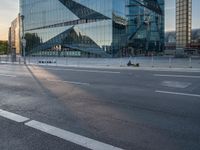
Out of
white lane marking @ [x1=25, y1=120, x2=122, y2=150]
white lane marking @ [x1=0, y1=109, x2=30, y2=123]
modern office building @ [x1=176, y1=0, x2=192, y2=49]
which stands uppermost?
modern office building @ [x1=176, y1=0, x2=192, y2=49]

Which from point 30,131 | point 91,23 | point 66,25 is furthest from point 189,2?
point 30,131

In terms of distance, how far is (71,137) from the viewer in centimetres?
473

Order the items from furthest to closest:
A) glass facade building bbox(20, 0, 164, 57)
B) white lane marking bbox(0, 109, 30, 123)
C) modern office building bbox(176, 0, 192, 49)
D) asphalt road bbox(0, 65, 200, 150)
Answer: modern office building bbox(176, 0, 192, 49), glass facade building bbox(20, 0, 164, 57), white lane marking bbox(0, 109, 30, 123), asphalt road bbox(0, 65, 200, 150)

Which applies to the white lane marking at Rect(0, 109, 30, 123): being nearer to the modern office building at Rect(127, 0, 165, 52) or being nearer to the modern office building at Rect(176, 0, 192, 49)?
the modern office building at Rect(127, 0, 165, 52)

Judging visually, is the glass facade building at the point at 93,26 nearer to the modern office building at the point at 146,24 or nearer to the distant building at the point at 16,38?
the modern office building at the point at 146,24

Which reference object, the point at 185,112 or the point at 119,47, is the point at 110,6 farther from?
the point at 185,112

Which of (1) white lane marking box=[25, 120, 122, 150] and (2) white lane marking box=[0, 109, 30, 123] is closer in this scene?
(1) white lane marking box=[25, 120, 122, 150]

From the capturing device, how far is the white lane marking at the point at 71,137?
427cm

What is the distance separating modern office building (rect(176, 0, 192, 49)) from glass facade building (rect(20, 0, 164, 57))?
7419 mm

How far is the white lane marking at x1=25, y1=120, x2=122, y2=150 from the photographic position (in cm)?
427

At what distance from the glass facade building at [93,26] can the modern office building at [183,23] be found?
24.3 ft

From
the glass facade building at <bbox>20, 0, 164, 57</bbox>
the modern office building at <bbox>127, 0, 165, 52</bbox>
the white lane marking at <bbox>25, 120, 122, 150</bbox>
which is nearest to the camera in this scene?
the white lane marking at <bbox>25, 120, 122, 150</bbox>

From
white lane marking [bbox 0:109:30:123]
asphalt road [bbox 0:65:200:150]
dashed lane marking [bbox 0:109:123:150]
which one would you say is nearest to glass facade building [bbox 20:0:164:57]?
asphalt road [bbox 0:65:200:150]

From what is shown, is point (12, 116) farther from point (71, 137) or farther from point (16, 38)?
point (16, 38)
